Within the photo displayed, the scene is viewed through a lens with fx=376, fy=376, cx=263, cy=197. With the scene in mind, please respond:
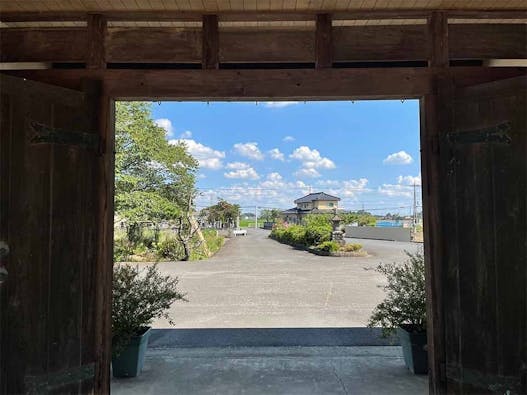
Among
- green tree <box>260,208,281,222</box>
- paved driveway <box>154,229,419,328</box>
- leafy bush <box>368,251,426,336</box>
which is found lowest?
paved driveway <box>154,229,419,328</box>

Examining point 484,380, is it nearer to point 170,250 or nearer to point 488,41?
point 488,41

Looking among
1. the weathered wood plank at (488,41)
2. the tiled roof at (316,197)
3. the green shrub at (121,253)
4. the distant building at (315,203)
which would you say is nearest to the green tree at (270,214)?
the distant building at (315,203)

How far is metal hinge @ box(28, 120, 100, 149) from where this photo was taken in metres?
2.22

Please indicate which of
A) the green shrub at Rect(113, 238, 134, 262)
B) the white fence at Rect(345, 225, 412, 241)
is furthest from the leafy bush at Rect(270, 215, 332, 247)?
the green shrub at Rect(113, 238, 134, 262)

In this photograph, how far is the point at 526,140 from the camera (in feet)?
7.39

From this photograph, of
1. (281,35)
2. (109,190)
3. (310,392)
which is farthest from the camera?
(310,392)

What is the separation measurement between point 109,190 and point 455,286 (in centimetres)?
232

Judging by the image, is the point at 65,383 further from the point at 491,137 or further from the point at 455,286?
the point at 491,137

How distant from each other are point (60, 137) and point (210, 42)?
46.0 inches

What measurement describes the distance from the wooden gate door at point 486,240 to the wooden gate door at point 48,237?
2.29 meters

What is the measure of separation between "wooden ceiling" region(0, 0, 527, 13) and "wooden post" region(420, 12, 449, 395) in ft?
0.63

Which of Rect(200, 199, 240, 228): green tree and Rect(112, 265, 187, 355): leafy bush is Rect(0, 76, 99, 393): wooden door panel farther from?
Rect(200, 199, 240, 228): green tree

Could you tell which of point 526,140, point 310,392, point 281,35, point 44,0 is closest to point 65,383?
point 310,392

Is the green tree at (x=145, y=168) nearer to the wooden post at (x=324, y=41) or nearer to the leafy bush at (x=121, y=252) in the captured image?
the leafy bush at (x=121, y=252)
